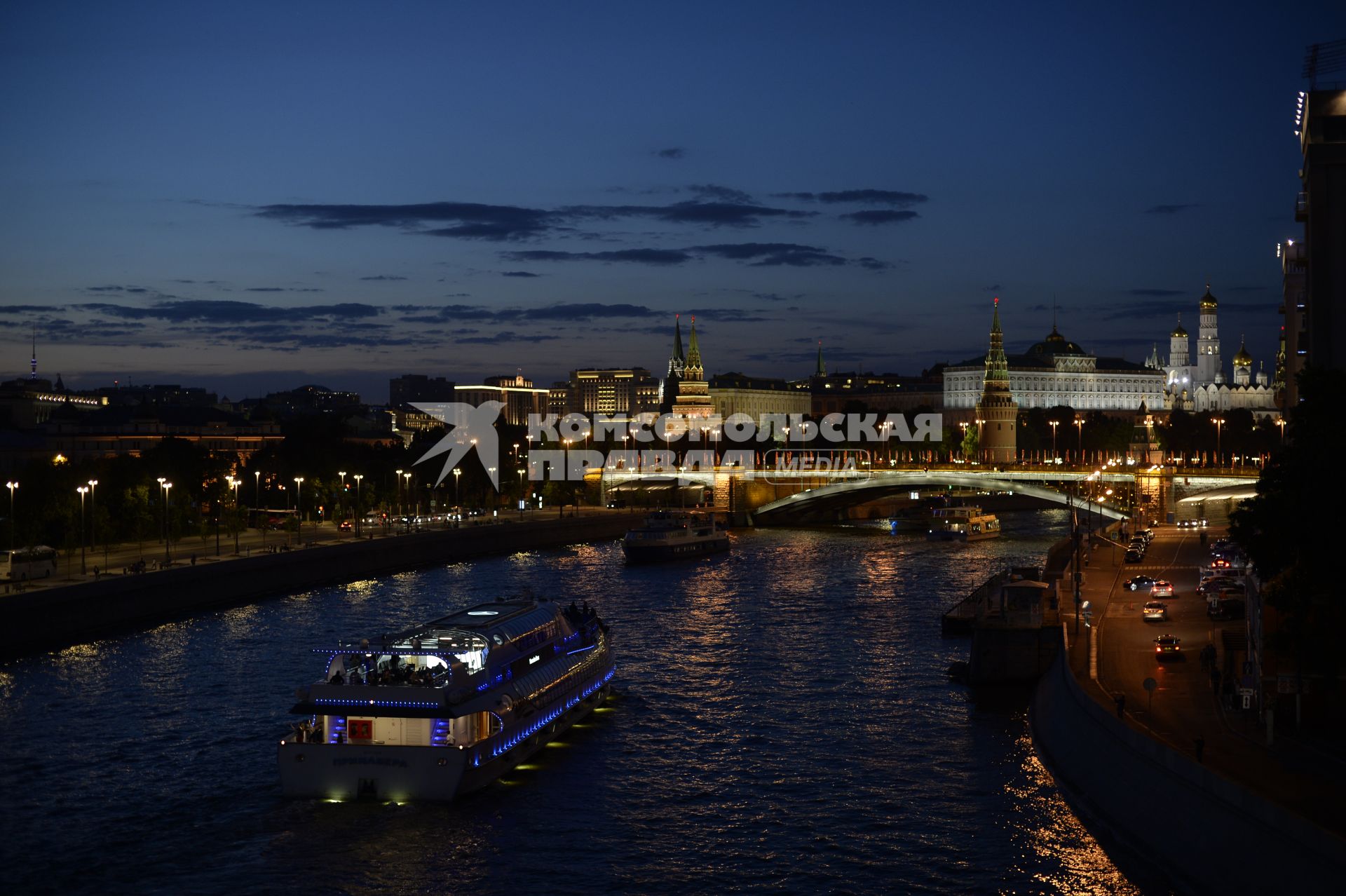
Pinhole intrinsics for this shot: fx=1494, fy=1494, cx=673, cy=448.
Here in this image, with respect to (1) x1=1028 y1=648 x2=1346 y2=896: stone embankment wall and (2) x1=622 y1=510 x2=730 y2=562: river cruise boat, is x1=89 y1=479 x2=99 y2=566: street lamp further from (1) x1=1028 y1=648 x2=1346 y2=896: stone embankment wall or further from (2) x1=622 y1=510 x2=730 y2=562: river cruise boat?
(1) x1=1028 y1=648 x2=1346 y2=896: stone embankment wall

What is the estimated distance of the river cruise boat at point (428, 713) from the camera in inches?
861

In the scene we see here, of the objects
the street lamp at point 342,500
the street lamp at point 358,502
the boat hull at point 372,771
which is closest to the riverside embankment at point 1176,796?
the boat hull at point 372,771

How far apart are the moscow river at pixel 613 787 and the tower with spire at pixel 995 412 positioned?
84685mm

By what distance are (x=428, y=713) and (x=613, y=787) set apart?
330 centimetres

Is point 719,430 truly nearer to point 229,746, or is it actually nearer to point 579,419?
point 579,419

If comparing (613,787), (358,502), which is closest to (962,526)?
(358,502)

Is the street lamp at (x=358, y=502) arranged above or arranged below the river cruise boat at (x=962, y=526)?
above

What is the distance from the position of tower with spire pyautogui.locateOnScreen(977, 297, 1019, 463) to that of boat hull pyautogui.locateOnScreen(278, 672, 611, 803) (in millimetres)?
102472

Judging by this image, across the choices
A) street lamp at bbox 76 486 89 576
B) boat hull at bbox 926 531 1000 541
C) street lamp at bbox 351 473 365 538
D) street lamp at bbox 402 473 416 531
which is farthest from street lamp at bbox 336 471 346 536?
boat hull at bbox 926 531 1000 541

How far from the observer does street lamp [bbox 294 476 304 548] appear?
64500 mm

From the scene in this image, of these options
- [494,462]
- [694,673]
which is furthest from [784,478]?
[694,673]

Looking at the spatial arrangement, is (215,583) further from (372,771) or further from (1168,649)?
(1168,649)

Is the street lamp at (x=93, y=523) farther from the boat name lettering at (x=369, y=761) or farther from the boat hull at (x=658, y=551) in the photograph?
the boat name lettering at (x=369, y=761)

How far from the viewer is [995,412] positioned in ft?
398
